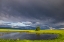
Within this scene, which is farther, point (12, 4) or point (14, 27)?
point (14, 27)

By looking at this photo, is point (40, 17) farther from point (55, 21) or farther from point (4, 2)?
point (4, 2)

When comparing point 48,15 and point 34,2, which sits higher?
point 34,2

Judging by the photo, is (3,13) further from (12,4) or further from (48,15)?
(48,15)

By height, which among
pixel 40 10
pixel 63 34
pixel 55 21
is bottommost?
pixel 63 34

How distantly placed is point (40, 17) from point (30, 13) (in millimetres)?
646

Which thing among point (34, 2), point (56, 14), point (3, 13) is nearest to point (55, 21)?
point (56, 14)

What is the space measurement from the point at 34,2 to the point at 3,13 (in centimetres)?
188

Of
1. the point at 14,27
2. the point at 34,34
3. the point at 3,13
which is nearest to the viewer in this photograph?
the point at 3,13

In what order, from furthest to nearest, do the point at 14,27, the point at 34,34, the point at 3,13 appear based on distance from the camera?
the point at 34,34
the point at 14,27
the point at 3,13

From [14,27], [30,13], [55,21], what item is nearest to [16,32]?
[14,27]

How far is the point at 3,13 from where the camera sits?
26.4 ft

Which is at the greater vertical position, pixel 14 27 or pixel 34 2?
pixel 34 2

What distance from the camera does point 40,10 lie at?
834cm

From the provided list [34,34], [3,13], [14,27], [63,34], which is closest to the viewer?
[3,13]
